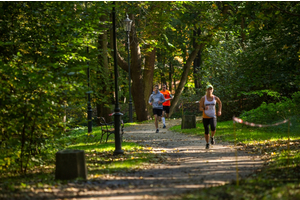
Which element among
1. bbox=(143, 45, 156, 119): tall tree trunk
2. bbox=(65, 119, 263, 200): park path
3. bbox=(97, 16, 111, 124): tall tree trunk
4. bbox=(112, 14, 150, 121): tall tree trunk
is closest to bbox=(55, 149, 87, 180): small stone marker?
bbox=(65, 119, 263, 200): park path

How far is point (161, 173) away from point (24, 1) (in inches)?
244

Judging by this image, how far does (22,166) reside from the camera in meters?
8.78

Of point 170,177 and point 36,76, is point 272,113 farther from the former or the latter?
point 36,76

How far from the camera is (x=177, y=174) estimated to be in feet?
27.8

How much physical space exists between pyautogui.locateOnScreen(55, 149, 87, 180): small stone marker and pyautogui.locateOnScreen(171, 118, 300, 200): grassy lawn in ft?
8.42

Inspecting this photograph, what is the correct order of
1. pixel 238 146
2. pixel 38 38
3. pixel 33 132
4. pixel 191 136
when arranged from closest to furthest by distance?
pixel 33 132 < pixel 38 38 < pixel 238 146 < pixel 191 136

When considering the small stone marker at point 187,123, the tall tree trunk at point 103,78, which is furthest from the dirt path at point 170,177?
the tall tree trunk at point 103,78

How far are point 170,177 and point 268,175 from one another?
2.01 meters

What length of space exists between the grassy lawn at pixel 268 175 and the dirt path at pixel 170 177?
403mm

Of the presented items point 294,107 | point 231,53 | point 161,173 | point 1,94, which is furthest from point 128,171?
point 231,53

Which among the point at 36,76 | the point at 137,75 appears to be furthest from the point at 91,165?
the point at 137,75

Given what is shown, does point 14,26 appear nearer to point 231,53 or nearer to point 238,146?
point 238,146

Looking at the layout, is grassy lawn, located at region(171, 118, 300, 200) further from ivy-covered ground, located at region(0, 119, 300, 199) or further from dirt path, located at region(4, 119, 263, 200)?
dirt path, located at region(4, 119, 263, 200)

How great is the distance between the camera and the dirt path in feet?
21.8
